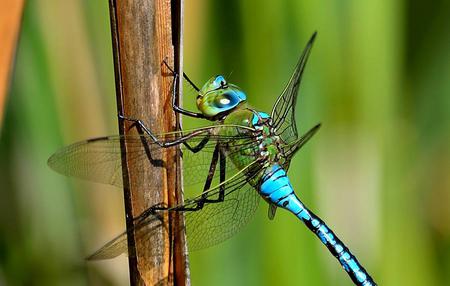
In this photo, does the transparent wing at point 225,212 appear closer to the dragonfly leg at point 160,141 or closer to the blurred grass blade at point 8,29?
the dragonfly leg at point 160,141

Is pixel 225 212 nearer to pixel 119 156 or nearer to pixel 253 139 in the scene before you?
pixel 253 139

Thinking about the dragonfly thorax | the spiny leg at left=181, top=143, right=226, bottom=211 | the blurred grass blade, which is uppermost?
the blurred grass blade

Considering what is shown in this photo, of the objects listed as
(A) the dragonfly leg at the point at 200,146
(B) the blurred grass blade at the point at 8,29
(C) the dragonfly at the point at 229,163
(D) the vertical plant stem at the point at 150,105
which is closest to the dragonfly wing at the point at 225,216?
(C) the dragonfly at the point at 229,163

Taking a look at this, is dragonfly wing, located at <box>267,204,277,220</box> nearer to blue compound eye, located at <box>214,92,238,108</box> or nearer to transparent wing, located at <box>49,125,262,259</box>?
transparent wing, located at <box>49,125,262,259</box>

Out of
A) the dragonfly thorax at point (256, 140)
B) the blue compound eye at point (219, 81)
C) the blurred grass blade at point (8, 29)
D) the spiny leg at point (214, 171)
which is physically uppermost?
the blue compound eye at point (219, 81)

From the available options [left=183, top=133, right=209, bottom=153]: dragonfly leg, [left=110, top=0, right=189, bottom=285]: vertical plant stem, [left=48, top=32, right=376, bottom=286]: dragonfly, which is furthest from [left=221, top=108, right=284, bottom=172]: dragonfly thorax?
[left=110, top=0, right=189, bottom=285]: vertical plant stem

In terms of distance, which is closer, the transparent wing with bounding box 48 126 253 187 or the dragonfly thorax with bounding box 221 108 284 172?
the transparent wing with bounding box 48 126 253 187

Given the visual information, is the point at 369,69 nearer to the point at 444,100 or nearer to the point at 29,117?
the point at 444,100
